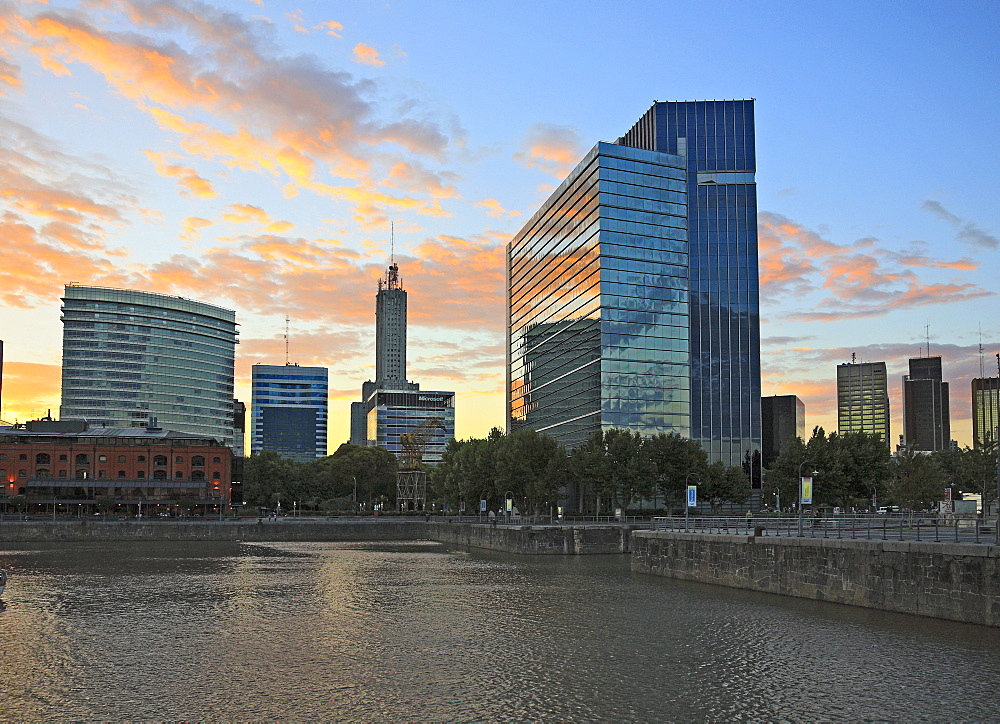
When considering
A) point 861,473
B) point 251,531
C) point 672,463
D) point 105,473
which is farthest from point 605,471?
point 105,473

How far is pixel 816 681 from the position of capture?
33781 millimetres

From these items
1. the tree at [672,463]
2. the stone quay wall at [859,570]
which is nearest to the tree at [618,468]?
the tree at [672,463]

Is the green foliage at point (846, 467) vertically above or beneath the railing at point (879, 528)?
above

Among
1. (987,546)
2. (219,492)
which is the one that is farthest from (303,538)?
(987,546)

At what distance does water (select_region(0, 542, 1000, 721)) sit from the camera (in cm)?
3008

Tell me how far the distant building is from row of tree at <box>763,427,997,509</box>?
11619 cm

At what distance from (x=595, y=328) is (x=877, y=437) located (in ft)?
220

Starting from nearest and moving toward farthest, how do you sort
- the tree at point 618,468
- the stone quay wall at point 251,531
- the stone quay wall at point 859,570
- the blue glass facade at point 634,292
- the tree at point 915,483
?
the stone quay wall at point 859,570
the tree at point 915,483
the tree at point 618,468
the stone quay wall at point 251,531
the blue glass facade at point 634,292

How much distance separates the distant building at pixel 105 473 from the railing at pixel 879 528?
128 meters

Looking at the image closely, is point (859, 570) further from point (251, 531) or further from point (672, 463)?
point (251, 531)

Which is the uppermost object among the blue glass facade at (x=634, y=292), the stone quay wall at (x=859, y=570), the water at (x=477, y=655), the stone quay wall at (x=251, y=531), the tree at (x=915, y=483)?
the blue glass facade at (x=634, y=292)

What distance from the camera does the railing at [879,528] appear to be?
5162 cm

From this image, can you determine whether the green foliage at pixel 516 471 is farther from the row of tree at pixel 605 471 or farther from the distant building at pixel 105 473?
the distant building at pixel 105 473

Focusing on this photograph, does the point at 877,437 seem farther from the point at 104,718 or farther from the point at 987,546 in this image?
the point at 104,718
